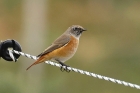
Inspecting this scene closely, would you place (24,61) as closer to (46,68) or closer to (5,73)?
(46,68)

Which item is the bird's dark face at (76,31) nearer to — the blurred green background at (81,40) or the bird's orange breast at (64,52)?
the bird's orange breast at (64,52)

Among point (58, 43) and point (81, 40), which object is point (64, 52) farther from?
point (81, 40)

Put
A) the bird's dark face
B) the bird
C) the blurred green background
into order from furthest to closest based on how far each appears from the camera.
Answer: the blurred green background → the bird's dark face → the bird

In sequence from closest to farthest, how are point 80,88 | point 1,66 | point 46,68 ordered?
point 80,88 → point 1,66 → point 46,68

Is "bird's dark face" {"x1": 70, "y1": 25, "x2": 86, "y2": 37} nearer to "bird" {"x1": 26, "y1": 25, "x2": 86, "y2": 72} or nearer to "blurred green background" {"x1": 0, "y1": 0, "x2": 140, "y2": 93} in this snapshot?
"bird" {"x1": 26, "y1": 25, "x2": 86, "y2": 72}

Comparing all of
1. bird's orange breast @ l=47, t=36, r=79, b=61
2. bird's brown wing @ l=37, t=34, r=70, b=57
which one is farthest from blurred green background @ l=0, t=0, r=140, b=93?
bird's orange breast @ l=47, t=36, r=79, b=61

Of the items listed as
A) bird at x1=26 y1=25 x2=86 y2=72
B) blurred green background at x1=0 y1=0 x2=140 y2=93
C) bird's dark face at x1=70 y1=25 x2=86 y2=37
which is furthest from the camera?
blurred green background at x1=0 y1=0 x2=140 y2=93

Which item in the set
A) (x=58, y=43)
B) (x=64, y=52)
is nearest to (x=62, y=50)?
(x=64, y=52)

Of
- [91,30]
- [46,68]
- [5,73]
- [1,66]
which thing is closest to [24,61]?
[46,68]

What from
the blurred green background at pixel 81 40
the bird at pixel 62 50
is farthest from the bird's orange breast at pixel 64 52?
the blurred green background at pixel 81 40
